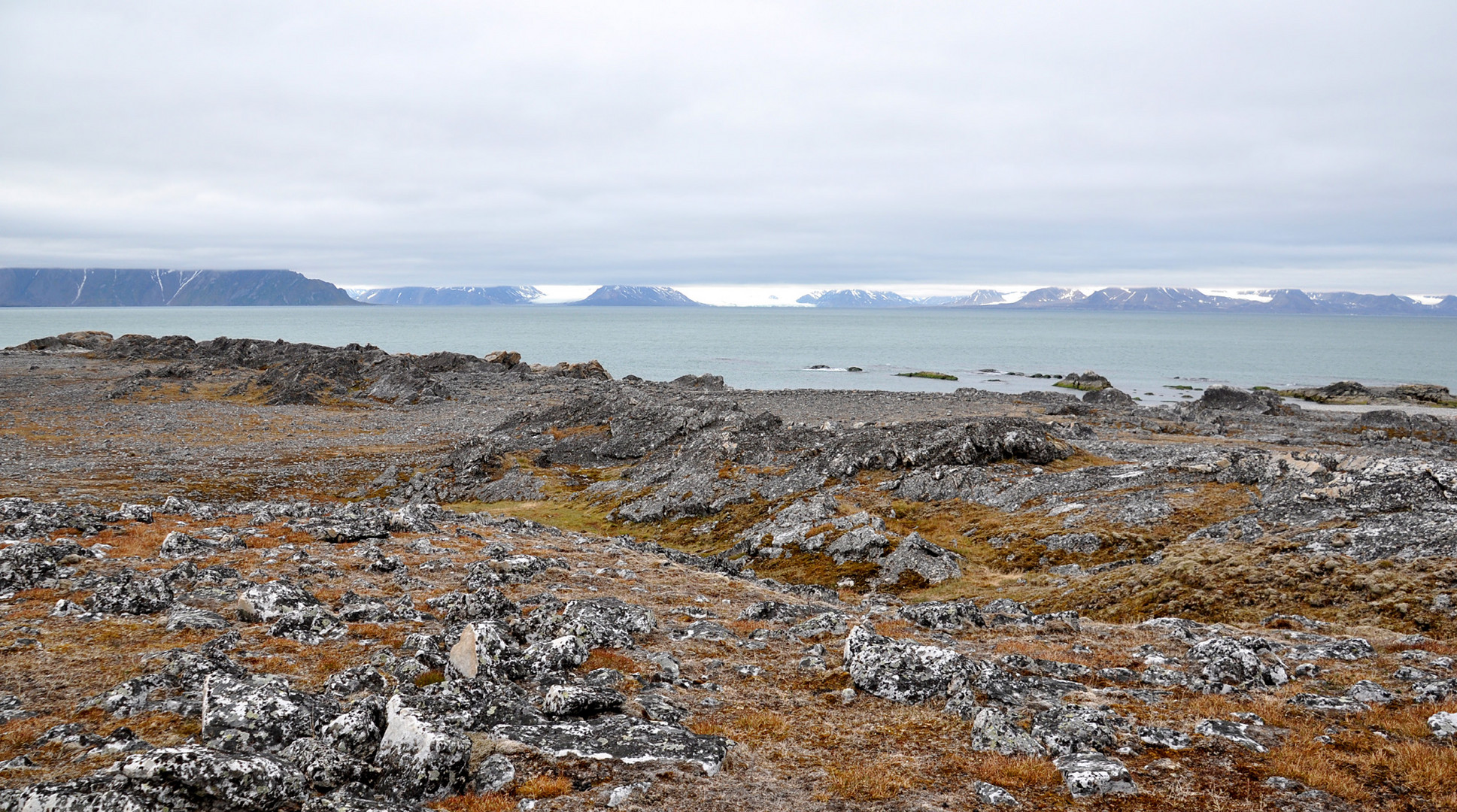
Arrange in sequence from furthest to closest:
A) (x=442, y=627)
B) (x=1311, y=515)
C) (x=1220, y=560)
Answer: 1. (x=1311, y=515)
2. (x=1220, y=560)
3. (x=442, y=627)

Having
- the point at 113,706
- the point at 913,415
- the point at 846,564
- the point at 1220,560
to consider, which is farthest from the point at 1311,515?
the point at 913,415

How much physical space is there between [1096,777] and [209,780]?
1191 centimetres

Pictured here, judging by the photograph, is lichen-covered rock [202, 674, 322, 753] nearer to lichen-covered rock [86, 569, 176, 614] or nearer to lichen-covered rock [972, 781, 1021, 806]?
lichen-covered rock [86, 569, 176, 614]

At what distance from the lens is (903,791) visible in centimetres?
1050

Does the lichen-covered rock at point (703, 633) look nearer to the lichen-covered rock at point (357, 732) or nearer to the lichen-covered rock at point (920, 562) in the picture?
the lichen-covered rock at point (357, 732)

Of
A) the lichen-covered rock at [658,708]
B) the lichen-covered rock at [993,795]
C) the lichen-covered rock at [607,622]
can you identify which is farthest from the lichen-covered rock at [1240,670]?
the lichen-covered rock at [607,622]

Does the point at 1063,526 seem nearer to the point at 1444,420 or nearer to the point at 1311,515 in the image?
the point at 1311,515

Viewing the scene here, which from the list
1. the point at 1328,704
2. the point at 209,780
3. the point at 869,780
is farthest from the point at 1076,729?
the point at 209,780

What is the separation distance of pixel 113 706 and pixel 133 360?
607 ft

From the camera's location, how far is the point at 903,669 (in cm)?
1508

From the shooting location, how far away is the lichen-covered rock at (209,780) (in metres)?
7.91

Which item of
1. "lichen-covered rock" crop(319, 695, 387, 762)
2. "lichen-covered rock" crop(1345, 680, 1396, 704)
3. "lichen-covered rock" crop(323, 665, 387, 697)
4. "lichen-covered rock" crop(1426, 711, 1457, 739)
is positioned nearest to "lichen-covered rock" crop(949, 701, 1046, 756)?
"lichen-covered rock" crop(1426, 711, 1457, 739)

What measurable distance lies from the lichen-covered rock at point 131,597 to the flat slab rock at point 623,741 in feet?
39.3

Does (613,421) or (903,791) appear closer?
(903,791)
